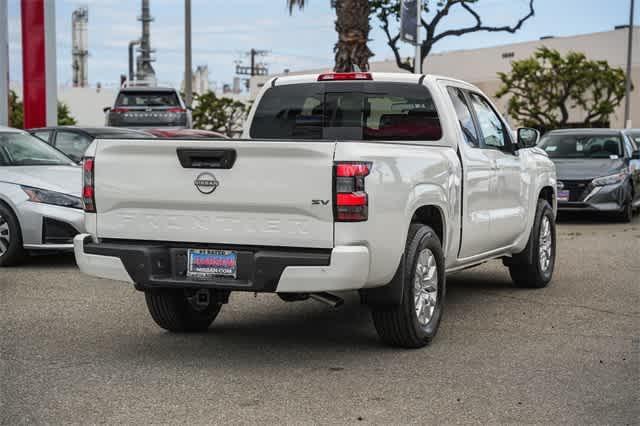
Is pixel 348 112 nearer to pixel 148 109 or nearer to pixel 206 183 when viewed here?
pixel 206 183

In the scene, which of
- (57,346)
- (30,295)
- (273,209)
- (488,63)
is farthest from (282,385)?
(488,63)

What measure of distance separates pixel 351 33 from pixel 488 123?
12.3 m

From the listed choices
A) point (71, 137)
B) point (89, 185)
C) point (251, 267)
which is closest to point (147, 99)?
point (71, 137)

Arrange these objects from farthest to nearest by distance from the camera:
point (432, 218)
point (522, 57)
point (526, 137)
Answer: point (522, 57) < point (526, 137) < point (432, 218)

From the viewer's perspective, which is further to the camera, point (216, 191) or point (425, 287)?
point (425, 287)

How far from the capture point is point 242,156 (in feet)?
20.5

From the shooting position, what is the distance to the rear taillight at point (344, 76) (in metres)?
8.18

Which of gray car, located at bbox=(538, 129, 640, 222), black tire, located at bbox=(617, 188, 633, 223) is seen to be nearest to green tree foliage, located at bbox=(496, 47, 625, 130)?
gray car, located at bbox=(538, 129, 640, 222)

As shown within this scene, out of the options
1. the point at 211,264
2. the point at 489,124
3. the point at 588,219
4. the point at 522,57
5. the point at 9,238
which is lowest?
the point at 588,219

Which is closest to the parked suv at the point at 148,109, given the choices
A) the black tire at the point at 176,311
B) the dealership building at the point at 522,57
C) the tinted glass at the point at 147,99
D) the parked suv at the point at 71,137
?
the tinted glass at the point at 147,99

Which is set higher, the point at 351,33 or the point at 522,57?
the point at 522,57

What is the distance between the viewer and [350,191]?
6035 millimetres

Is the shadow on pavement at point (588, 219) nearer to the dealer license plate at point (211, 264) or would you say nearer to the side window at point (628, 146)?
the side window at point (628, 146)

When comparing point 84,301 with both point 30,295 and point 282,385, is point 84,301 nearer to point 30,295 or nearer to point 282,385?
point 30,295
